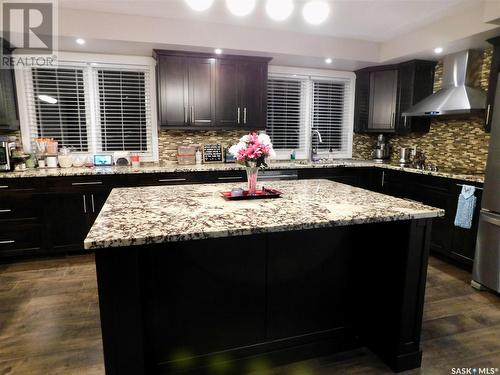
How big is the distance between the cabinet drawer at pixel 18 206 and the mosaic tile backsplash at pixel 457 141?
4.99 meters

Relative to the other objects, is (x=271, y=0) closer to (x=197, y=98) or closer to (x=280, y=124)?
(x=197, y=98)

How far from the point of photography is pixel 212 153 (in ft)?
14.7

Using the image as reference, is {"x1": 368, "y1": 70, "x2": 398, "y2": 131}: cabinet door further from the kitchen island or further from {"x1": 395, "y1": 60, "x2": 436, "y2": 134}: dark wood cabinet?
the kitchen island

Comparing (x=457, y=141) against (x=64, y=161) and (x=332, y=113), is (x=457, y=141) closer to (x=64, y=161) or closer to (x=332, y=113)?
(x=332, y=113)

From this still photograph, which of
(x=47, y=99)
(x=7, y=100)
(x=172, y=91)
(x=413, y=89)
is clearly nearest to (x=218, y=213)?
(x=172, y=91)

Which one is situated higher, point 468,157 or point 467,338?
point 468,157

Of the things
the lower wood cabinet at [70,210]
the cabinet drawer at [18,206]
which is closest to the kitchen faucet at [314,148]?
the lower wood cabinet at [70,210]

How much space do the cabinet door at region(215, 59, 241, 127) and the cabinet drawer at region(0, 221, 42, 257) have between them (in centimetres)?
248

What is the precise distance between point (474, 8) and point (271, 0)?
248 centimetres

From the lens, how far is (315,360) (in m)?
1.99

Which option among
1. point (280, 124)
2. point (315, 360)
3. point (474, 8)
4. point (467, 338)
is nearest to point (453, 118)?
point (474, 8)

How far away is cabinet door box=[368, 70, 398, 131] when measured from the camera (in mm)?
4551

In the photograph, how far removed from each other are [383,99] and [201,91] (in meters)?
2.67

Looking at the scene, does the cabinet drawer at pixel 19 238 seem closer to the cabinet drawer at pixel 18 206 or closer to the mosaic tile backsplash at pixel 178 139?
the cabinet drawer at pixel 18 206
